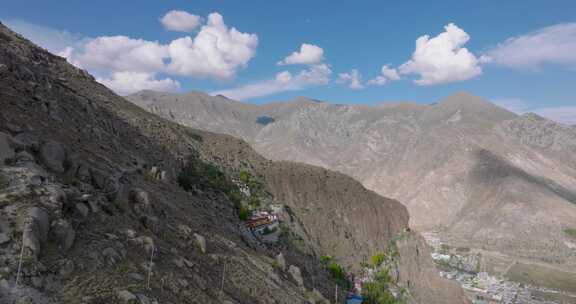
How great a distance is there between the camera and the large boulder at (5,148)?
1165cm

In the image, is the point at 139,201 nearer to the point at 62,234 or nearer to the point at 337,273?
the point at 62,234

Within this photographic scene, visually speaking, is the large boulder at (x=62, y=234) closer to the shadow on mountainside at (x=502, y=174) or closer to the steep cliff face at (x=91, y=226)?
the steep cliff face at (x=91, y=226)

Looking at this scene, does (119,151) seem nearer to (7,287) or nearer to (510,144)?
(7,287)

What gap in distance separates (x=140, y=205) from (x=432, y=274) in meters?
64.1

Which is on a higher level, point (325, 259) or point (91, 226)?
point (91, 226)

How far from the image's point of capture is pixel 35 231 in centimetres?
941

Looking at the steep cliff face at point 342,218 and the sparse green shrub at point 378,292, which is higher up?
the steep cliff face at point 342,218

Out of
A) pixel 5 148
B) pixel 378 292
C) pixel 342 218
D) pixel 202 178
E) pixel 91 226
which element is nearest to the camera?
pixel 91 226

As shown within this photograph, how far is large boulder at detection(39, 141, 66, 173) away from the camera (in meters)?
13.4

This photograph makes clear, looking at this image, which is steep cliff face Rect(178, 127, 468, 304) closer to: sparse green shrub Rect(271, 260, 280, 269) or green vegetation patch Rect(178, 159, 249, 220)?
green vegetation patch Rect(178, 159, 249, 220)

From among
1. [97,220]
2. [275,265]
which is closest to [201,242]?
[97,220]

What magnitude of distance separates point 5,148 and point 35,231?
421cm

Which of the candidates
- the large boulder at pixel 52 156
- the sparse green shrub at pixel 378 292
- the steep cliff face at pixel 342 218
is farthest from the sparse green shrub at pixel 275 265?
the sparse green shrub at pixel 378 292

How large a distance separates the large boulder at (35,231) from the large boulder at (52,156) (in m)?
4.02
